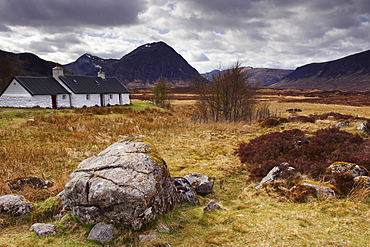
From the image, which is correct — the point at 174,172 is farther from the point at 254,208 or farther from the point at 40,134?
the point at 40,134

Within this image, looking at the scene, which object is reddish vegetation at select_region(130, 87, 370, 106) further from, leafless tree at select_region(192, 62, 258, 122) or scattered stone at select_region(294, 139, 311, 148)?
scattered stone at select_region(294, 139, 311, 148)

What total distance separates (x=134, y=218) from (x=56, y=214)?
89.5 inches

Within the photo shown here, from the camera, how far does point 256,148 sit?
1365 cm

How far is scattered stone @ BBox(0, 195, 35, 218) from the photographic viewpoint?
5.58 m

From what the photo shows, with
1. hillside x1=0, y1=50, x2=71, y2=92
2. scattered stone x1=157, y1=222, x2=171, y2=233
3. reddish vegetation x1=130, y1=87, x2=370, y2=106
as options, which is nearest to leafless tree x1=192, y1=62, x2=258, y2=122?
reddish vegetation x1=130, y1=87, x2=370, y2=106

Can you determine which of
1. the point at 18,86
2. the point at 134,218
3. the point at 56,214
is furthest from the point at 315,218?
the point at 18,86

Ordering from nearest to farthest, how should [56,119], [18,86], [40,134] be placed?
1. [40,134]
2. [56,119]
3. [18,86]

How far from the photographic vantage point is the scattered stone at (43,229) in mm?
4844

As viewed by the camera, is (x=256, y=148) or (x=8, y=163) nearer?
(x=8, y=163)

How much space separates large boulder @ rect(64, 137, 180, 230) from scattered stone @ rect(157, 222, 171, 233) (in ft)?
0.80

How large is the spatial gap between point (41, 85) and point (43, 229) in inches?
1716

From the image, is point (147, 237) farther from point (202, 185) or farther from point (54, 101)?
point (54, 101)

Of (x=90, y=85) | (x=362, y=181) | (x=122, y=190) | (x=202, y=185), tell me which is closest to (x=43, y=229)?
(x=122, y=190)

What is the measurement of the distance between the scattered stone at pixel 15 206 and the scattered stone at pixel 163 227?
3177mm
